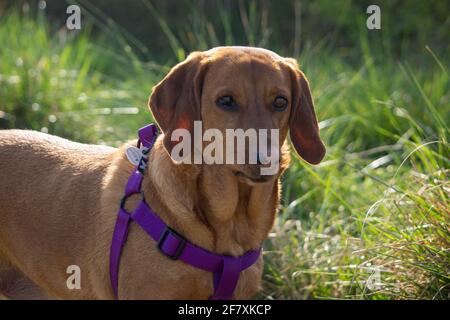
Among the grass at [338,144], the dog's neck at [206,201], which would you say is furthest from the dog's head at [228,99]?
the grass at [338,144]

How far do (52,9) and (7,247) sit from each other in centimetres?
863

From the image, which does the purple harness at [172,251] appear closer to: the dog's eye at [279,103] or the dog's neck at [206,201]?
the dog's neck at [206,201]

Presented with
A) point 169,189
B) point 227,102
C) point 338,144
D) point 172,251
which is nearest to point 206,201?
point 169,189

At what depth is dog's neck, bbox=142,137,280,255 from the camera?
3.62 meters

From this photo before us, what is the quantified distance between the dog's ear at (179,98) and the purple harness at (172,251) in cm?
35

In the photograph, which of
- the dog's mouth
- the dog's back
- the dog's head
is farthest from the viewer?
the dog's back

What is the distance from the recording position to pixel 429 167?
4.84 meters

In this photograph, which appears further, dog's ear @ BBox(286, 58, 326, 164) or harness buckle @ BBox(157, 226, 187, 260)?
dog's ear @ BBox(286, 58, 326, 164)

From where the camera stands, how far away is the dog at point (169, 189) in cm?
357

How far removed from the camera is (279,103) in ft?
12.0

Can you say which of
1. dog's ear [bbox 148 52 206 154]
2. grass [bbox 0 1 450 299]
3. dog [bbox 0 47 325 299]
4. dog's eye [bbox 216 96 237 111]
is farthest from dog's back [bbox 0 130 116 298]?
grass [bbox 0 1 450 299]

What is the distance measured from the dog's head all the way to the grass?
36.8 inches

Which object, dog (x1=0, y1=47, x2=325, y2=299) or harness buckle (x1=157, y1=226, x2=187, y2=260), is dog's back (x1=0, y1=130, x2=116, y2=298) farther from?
harness buckle (x1=157, y1=226, x2=187, y2=260)

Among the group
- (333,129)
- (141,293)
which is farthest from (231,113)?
(333,129)
